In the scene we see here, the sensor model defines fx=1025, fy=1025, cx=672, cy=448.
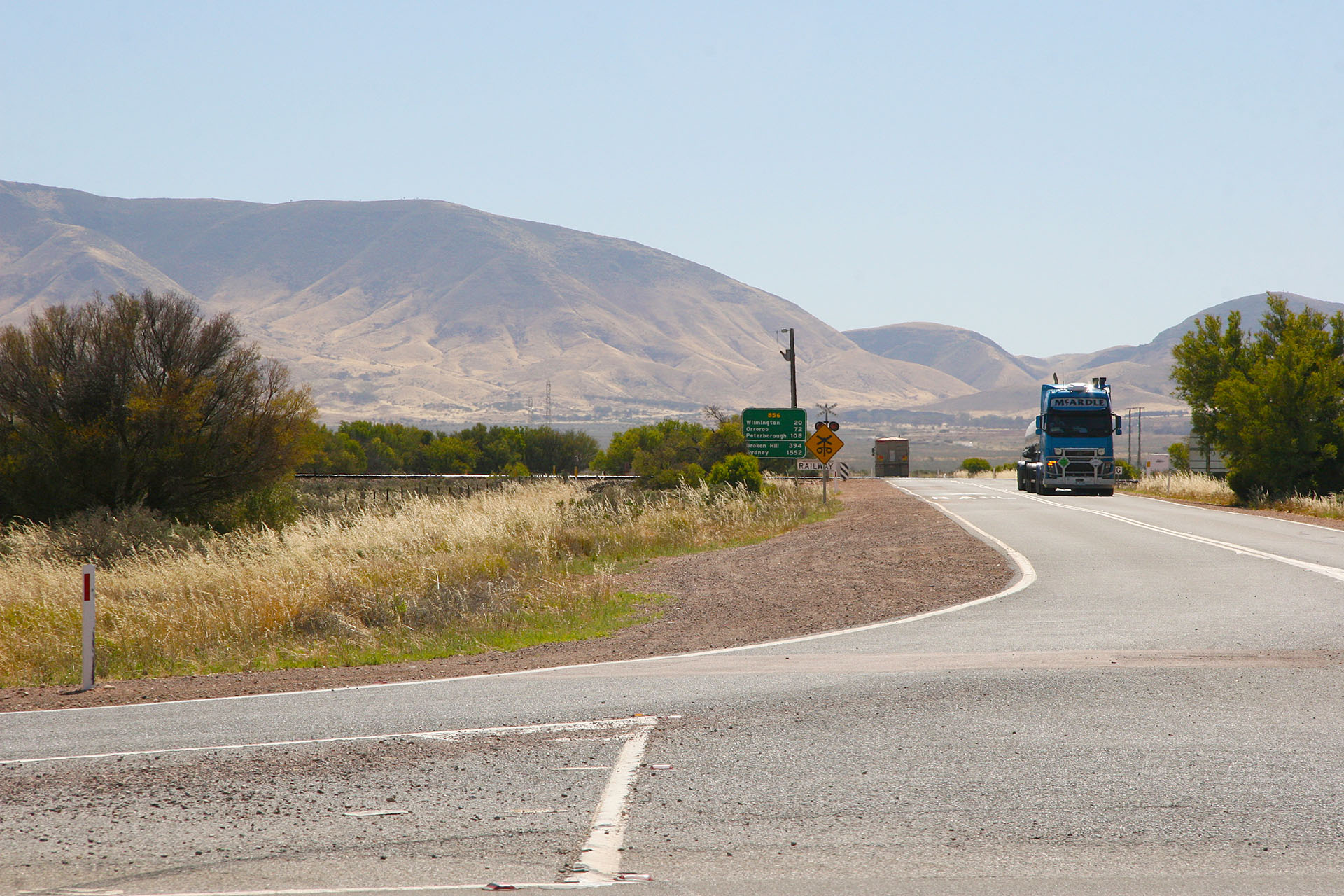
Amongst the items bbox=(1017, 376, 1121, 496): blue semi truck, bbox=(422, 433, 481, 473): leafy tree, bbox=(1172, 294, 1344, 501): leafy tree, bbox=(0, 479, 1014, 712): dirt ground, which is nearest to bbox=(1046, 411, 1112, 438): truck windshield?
bbox=(1017, 376, 1121, 496): blue semi truck

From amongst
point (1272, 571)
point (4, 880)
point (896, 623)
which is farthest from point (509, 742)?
point (1272, 571)

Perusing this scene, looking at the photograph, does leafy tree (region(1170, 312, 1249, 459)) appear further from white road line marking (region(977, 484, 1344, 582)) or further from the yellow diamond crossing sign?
the yellow diamond crossing sign

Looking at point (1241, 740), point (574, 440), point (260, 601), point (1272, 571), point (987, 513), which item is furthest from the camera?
point (574, 440)

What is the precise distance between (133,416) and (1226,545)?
21.8 metres

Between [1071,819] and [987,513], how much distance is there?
2338 centimetres

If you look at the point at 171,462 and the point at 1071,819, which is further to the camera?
the point at 171,462

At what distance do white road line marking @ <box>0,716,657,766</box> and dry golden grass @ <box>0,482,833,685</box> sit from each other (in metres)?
4.03

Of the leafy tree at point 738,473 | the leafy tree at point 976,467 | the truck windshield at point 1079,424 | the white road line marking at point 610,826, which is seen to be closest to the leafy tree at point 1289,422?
the truck windshield at point 1079,424

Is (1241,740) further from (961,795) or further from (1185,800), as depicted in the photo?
(961,795)

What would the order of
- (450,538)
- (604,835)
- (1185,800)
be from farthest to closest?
(450,538)
(1185,800)
(604,835)

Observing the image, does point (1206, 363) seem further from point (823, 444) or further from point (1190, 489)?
point (823, 444)

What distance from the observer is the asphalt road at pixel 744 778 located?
14.2ft

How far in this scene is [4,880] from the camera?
4.25m

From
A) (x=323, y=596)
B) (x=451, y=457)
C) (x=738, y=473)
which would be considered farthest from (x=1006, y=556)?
(x=451, y=457)
